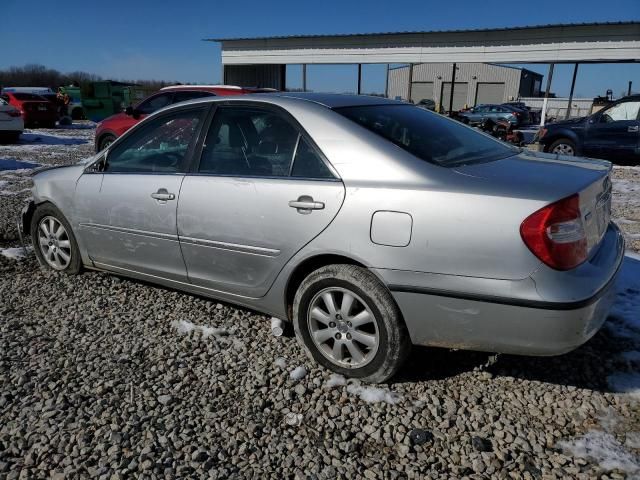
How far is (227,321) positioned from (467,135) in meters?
2.10

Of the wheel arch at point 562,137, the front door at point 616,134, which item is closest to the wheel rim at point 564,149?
the wheel arch at point 562,137

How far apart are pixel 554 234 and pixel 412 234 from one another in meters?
0.62

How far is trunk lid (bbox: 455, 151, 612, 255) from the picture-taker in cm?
230

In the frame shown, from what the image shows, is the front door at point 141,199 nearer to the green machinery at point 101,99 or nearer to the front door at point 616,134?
the front door at point 616,134

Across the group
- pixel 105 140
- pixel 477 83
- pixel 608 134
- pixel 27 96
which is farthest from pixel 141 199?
pixel 477 83

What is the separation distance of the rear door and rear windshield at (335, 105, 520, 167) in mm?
402

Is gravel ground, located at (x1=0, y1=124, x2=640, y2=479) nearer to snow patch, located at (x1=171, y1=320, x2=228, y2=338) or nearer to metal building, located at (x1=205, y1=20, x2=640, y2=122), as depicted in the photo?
snow patch, located at (x1=171, y1=320, x2=228, y2=338)

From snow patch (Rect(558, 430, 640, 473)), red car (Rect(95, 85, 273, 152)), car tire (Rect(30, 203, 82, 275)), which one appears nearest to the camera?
snow patch (Rect(558, 430, 640, 473))

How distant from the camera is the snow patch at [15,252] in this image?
16.0 feet

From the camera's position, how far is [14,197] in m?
7.43

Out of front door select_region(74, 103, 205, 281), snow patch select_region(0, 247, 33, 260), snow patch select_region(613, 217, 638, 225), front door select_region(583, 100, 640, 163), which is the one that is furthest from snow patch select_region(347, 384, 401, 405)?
front door select_region(583, 100, 640, 163)

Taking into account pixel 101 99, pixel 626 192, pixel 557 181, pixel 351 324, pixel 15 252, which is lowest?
pixel 15 252

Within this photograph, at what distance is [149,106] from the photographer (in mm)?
9859

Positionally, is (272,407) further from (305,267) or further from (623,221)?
(623,221)
